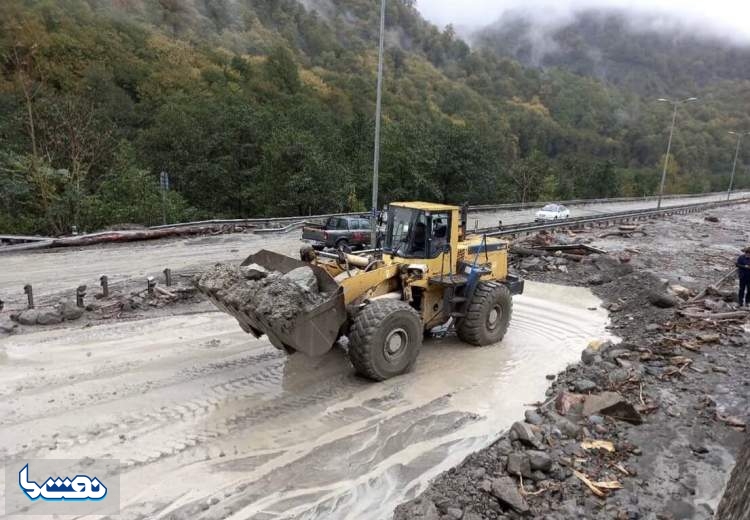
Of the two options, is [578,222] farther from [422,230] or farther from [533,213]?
[422,230]

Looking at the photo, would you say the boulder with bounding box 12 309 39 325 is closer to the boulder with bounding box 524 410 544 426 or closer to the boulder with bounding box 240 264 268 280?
the boulder with bounding box 240 264 268 280

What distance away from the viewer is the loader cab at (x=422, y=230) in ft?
29.6

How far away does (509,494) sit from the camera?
5.23 m

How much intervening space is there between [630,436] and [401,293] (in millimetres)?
3912

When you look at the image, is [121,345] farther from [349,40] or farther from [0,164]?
[349,40]

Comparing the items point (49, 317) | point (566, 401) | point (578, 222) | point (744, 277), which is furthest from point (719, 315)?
point (578, 222)

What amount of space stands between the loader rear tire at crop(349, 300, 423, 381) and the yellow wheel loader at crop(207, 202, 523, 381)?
0.05ft

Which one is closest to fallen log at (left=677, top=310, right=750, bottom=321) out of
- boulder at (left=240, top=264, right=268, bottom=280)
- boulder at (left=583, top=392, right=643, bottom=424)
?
boulder at (left=583, top=392, right=643, bottom=424)

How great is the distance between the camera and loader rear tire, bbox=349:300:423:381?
306 inches

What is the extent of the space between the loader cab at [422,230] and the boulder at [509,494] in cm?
437

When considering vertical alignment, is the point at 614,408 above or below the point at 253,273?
below

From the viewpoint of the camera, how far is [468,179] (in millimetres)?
35875

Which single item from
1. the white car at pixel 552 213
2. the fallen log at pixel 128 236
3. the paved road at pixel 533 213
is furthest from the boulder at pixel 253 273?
the white car at pixel 552 213

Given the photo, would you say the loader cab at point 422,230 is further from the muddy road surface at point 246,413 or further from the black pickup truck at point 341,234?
the black pickup truck at point 341,234
